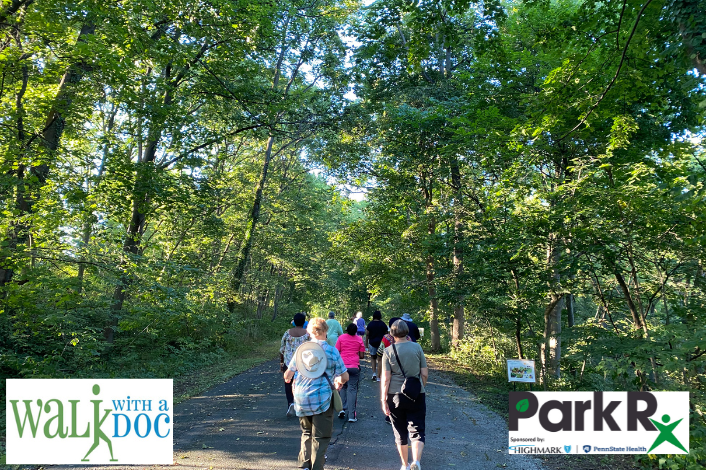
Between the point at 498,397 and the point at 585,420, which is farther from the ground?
the point at 585,420

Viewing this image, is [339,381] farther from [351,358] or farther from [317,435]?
[351,358]

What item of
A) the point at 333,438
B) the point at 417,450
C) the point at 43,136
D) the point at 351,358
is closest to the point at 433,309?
the point at 351,358

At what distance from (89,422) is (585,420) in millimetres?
7160

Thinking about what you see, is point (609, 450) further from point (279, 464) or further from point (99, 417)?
point (99, 417)

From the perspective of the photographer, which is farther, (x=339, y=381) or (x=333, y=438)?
(x=333, y=438)

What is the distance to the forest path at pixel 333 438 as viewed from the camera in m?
5.05

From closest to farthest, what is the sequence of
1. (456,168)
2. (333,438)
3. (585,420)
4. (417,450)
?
(417,450), (585,420), (333,438), (456,168)

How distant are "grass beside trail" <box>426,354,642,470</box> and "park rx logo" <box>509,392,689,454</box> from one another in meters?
0.16

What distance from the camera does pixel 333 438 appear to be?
5.98m

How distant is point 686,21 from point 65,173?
11587 millimetres

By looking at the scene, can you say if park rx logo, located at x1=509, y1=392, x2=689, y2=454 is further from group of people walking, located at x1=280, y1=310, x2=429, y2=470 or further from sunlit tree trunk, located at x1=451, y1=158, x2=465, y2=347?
sunlit tree trunk, located at x1=451, y1=158, x2=465, y2=347

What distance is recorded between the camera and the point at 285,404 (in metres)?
7.90

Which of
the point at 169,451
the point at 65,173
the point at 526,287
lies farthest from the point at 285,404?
the point at 65,173

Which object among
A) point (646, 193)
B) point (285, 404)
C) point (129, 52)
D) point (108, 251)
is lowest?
point (285, 404)
